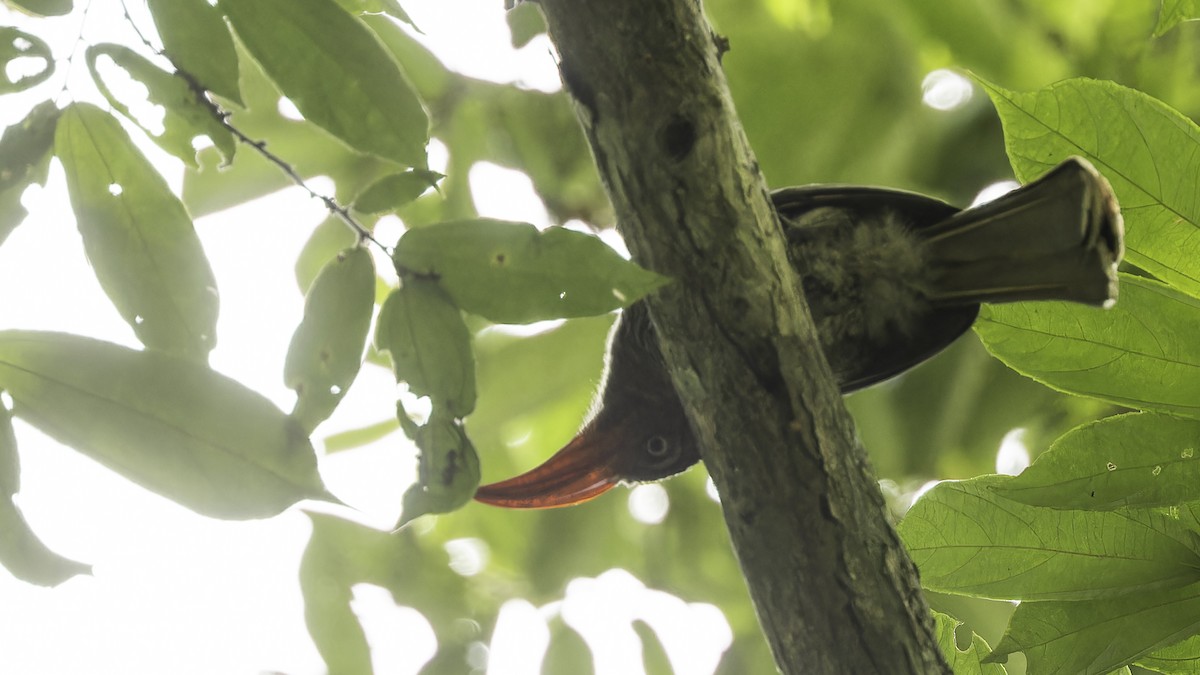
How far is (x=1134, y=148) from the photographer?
103 cm

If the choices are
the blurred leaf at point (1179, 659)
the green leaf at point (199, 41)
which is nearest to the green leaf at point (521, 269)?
the green leaf at point (199, 41)

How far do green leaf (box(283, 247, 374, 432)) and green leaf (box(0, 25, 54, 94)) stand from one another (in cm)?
36

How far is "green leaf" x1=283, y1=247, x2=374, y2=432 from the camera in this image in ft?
3.32

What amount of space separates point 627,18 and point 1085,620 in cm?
80

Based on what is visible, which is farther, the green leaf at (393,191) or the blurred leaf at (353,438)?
the blurred leaf at (353,438)

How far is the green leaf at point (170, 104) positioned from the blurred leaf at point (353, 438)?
1.03 metres

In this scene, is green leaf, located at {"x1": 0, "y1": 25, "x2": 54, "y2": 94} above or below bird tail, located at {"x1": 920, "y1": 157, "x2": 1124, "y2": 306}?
above

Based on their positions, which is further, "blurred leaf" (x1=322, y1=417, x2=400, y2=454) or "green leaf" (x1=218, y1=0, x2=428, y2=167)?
"blurred leaf" (x1=322, y1=417, x2=400, y2=454)

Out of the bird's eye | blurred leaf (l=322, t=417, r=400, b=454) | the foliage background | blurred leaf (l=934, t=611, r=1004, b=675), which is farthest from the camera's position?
blurred leaf (l=322, t=417, r=400, b=454)

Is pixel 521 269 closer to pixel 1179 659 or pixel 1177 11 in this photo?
pixel 1177 11

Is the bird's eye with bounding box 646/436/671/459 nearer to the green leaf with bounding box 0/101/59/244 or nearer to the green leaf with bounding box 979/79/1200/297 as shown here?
the green leaf with bounding box 979/79/1200/297

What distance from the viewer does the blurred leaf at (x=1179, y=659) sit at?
1.13m

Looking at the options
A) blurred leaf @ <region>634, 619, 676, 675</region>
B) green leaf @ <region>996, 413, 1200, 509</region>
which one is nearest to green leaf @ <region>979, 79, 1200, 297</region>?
green leaf @ <region>996, 413, 1200, 509</region>

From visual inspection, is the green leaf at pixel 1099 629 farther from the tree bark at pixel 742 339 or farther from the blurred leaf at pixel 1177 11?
the blurred leaf at pixel 1177 11
